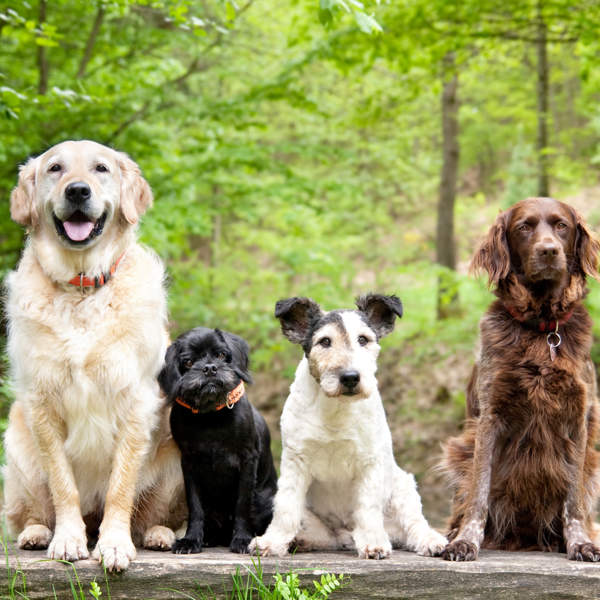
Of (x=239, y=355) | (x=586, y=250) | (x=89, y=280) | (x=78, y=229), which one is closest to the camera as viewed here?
(x=78, y=229)

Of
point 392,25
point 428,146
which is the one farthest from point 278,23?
→ point 428,146

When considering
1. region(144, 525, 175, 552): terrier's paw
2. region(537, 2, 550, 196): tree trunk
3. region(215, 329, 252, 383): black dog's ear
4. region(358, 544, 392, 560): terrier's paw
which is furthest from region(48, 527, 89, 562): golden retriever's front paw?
region(537, 2, 550, 196): tree trunk

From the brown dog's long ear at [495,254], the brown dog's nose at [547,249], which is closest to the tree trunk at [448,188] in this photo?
the brown dog's long ear at [495,254]

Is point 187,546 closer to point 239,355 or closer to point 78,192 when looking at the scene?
point 239,355

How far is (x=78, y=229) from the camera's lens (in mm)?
3549

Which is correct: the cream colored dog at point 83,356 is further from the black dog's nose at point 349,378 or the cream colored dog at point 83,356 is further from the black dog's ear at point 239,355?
the black dog's nose at point 349,378

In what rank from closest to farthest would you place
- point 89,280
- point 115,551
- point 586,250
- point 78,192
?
point 115,551
point 78,192
point 89,280
point 586,250

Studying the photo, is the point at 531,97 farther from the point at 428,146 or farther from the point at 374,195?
the point at 374,195

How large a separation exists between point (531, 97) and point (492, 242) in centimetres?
1650

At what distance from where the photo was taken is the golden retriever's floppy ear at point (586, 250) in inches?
156

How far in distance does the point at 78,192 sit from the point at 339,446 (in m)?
1.87

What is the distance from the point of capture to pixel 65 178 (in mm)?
3508

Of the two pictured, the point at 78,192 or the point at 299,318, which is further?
the point at 299,318

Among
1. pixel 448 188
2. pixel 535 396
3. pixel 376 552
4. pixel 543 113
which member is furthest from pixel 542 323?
pixel 448 188
